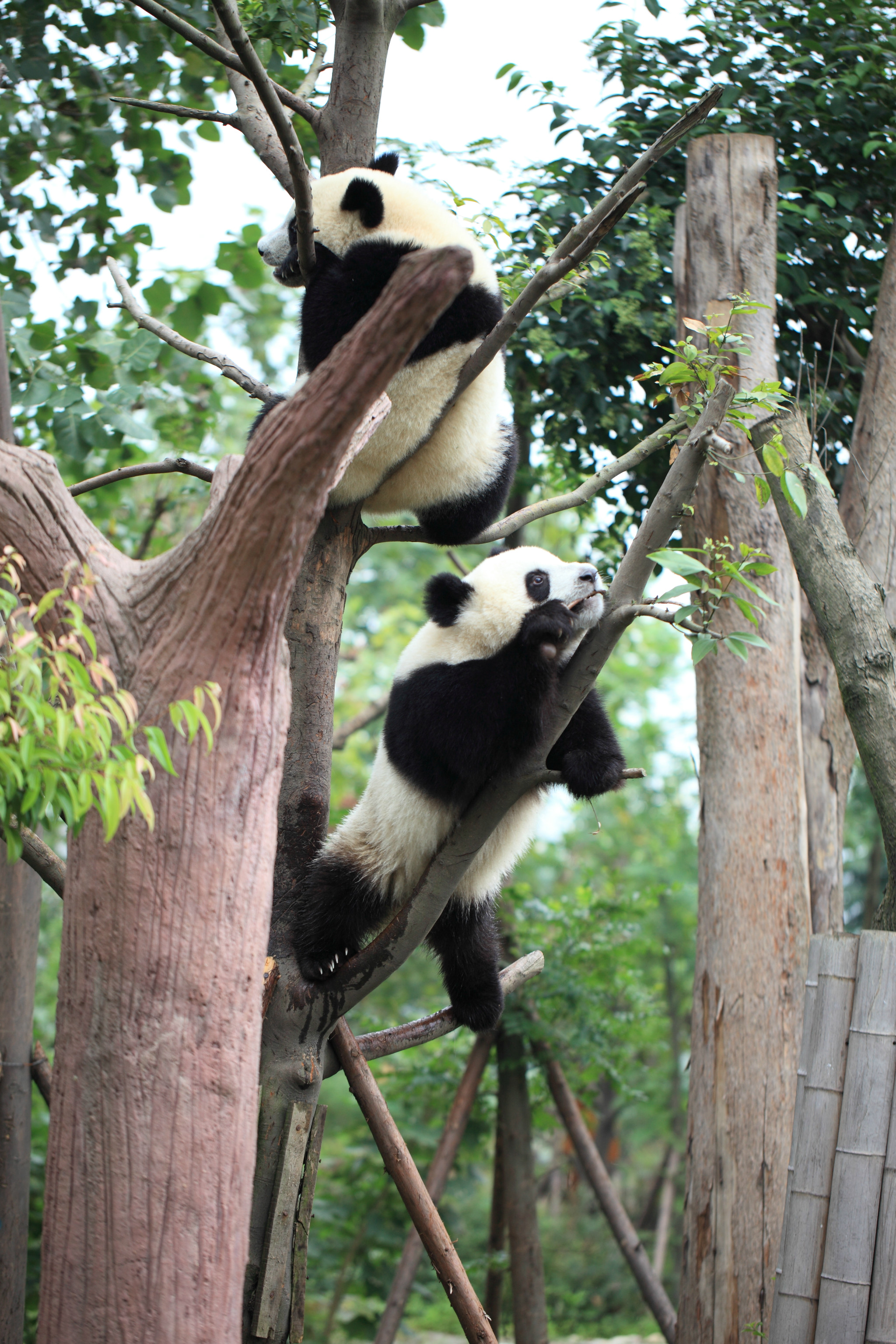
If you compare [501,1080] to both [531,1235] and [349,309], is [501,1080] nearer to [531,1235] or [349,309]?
[531,1235]

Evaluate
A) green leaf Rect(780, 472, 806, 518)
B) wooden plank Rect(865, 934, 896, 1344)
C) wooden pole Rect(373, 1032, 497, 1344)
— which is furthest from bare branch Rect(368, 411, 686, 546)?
wooden pole Rect(373, 1032, 497, 1344)

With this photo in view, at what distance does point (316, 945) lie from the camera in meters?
2.87

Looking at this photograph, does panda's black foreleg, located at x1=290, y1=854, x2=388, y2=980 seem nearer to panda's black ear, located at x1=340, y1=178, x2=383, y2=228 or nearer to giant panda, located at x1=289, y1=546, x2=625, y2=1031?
giant panda, located at x1=289, y1=546, x2=625, y2=1031

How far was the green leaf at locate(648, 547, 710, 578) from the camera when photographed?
189 cm

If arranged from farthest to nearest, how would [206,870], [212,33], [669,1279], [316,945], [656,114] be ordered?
1. [669,1279]
2. [656,114]
3. [212,33]
4. [316,945]
5. [206,870]

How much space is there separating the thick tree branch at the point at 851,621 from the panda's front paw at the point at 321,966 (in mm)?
1469

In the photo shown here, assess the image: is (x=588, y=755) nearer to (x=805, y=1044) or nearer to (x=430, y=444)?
(x=805, y=1044)

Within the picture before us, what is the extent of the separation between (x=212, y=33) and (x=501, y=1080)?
450 centimetres

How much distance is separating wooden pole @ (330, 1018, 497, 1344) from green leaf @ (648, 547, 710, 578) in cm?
168

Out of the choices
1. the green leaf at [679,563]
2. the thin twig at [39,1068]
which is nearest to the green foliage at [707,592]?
the green leaf at [679,563]

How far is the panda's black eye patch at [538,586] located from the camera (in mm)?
2967

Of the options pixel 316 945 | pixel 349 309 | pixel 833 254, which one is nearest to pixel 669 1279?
pixel 316 945

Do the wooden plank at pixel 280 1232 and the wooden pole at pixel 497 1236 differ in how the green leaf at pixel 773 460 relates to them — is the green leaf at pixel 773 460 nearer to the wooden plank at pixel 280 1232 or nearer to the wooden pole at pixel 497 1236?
the wooden plank at pixel 280 1232

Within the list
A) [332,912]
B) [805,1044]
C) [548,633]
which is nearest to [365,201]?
[548,633]
